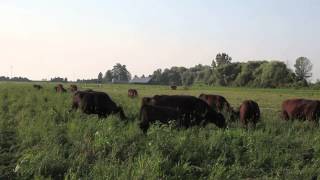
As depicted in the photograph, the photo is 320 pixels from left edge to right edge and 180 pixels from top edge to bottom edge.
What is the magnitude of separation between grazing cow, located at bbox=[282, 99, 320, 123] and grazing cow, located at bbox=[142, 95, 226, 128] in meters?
4.12

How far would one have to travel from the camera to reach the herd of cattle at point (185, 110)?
15211 millimetres

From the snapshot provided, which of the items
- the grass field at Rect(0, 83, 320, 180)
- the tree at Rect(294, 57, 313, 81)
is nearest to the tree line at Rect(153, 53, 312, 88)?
the tree at Rect(294, 57, 313, 81)

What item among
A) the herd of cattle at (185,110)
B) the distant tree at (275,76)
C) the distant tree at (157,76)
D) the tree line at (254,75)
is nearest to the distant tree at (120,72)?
the distant tree at (157,76)

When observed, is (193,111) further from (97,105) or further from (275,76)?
(275,76)

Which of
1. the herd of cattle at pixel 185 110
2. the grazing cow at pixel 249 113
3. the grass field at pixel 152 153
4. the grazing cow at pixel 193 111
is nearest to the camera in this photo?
the grass field at pixel 152 153

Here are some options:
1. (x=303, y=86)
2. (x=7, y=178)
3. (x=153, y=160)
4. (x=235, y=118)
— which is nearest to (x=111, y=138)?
(x=153, y=160)

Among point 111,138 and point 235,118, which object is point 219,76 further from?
point 111,138

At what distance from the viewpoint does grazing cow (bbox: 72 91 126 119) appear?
19.7 metres

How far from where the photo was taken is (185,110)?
672 inches

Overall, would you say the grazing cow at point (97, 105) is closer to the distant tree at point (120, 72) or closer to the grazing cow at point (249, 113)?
Answer: the grazing cow at point (249, 113)

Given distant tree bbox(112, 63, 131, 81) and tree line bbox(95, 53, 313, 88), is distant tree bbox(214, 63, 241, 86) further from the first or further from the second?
distant tree bbox(112, 63, 131, 81)

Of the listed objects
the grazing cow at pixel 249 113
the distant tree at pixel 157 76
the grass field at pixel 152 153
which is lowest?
the grass field at pixel 152 153

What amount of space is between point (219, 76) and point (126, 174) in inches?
4470

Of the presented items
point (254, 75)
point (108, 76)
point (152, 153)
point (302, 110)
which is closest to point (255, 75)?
point (254, 75)
